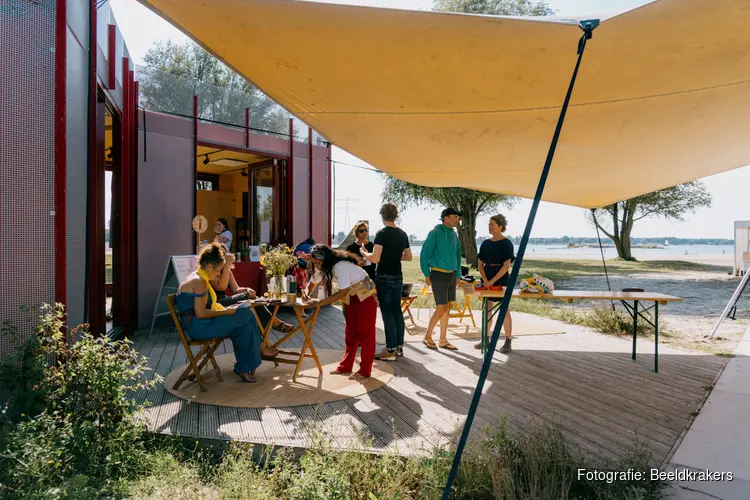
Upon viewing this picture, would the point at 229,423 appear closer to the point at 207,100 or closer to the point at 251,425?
the point at 251,425

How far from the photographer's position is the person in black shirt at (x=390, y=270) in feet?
16.0

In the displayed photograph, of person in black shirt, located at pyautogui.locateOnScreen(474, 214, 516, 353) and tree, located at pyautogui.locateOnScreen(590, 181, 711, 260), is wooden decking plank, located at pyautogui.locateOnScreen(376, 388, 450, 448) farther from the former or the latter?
tree, located at pyautogui.locateOnScreen(590, 181, 711, 260)

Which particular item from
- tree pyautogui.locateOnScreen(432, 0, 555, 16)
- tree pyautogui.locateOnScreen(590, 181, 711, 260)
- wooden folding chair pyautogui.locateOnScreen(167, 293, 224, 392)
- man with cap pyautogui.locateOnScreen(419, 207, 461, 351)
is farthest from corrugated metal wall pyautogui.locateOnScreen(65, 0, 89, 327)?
tree pyautogui.locateOnScreen(590, 181, 711, 260)

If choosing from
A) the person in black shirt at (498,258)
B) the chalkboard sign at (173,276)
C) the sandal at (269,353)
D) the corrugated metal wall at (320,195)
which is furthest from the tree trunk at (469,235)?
the sandal at (269,353)

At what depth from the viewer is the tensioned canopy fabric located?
2.64 m

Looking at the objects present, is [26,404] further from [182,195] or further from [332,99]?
[182,195]

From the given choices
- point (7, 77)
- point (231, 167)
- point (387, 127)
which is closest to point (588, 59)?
point (387, 127)

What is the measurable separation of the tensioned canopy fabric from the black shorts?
134cm

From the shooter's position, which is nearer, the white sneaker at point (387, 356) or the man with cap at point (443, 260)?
the white sneaker at point (387, 356)

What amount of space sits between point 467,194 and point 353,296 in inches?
684

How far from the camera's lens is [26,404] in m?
2.59

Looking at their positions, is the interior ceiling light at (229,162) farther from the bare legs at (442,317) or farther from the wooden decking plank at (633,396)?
the wooden decking plank at (633,396)

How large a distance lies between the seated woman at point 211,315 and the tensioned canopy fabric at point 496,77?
1.57 m

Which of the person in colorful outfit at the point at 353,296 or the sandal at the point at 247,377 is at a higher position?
the person in colorful outfit at the point at 353,296
